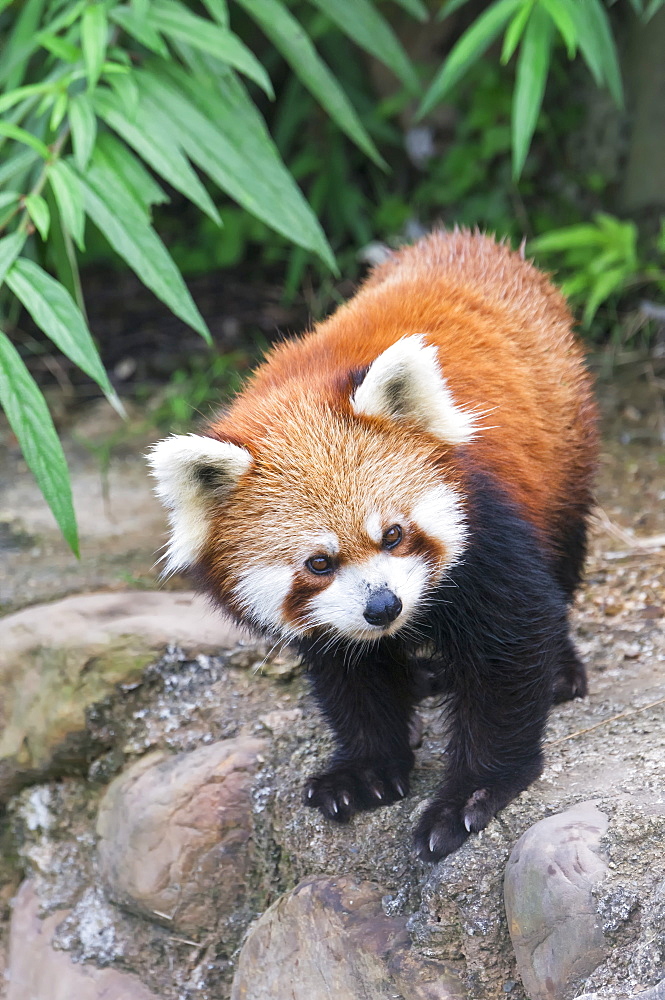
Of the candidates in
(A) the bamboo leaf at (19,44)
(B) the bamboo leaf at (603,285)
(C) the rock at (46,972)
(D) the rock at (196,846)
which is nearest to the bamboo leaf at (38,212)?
(A) the bamboo leaf at (19,44)

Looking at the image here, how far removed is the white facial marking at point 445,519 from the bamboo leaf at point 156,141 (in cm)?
142

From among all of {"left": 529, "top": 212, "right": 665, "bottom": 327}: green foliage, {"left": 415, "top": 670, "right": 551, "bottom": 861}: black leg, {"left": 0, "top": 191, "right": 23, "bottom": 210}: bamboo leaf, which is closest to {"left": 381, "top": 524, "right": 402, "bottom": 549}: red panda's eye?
{"left": 415, "top": 670, "right": 551, "bottom": 861}: black leg

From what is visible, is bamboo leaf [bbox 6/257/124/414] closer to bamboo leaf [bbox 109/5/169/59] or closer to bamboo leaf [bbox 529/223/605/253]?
bamboo leaf [bbox 109/5/169/59]

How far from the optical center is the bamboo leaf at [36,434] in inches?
121

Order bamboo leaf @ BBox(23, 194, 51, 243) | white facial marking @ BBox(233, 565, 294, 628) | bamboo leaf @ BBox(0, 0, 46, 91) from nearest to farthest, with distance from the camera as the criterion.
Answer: white facial marking @ BBox(233, 565, 294, 628) < bamboo leaf @ BBox(23, 194, 51, 243) < bamboo leaf @ BBox(0, 0, 46, 91)

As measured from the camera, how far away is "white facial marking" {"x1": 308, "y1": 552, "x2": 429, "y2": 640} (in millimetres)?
2334

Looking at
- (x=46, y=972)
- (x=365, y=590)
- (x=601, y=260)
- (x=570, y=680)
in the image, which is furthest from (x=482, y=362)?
(x=46, y=972)

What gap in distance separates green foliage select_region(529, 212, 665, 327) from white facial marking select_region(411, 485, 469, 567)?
2.23 m

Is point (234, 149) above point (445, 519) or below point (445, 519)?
above

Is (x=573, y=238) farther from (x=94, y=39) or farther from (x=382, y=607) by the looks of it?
(x=382, y=607)

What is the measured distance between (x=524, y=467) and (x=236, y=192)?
4.95 ft

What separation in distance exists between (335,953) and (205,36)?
2808 millimetres

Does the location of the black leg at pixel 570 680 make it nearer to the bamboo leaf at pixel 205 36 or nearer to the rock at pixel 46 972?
the rock at pixel 46 972

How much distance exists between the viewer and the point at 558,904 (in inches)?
88.1
